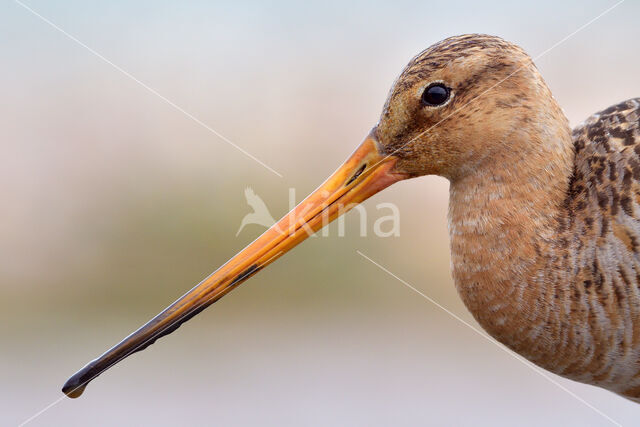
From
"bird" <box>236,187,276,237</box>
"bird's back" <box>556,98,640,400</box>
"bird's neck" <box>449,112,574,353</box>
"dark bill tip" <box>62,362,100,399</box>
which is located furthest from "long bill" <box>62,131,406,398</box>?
"bird" <box>236,187,276,237</box>

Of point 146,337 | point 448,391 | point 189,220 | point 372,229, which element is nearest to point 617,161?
point 146,337

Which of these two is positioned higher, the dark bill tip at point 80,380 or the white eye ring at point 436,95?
the white eye ring at point 436,95

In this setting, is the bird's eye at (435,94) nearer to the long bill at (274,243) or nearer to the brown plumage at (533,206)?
the brown plumage at (533,206)

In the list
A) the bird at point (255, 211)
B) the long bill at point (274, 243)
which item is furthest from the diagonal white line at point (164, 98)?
the long bill at point (274, 243)

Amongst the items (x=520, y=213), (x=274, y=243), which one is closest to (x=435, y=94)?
(x=520, y=213)

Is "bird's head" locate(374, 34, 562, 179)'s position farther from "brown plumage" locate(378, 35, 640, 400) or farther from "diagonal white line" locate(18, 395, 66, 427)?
"diagonal white line" locate(18, 395, 66, 427)

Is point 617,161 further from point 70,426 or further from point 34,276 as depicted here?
point 34,276
